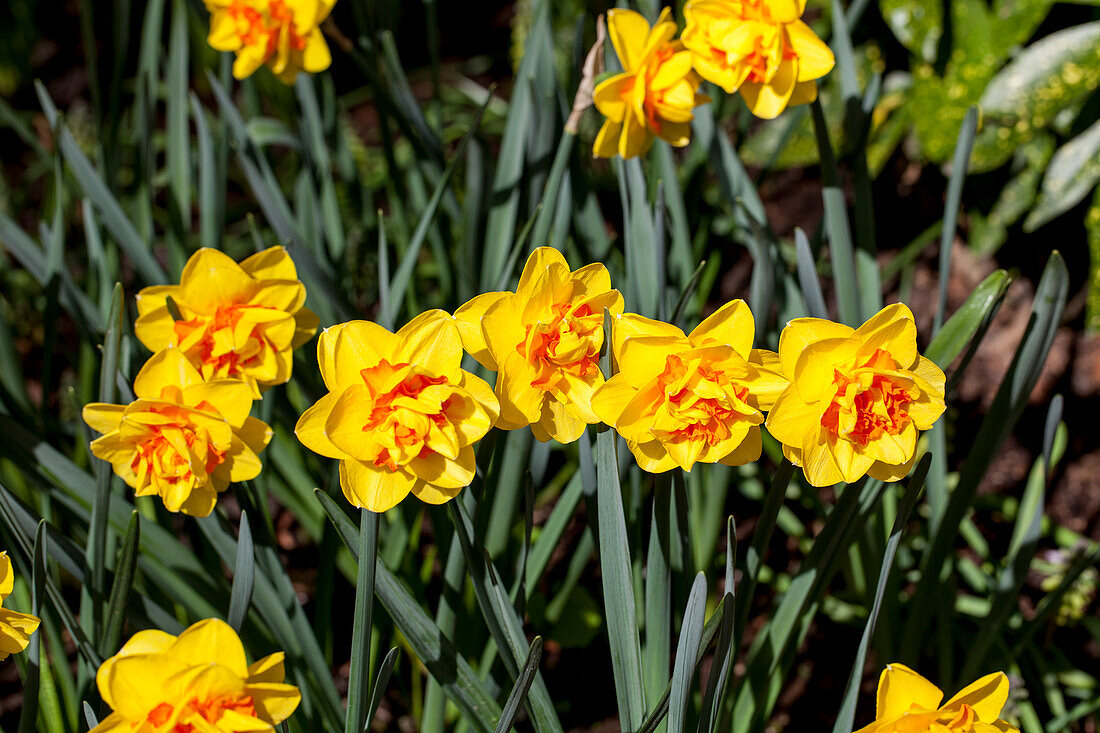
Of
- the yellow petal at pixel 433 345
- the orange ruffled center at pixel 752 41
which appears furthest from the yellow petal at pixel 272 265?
the orange ruffled center at pixel 752 41

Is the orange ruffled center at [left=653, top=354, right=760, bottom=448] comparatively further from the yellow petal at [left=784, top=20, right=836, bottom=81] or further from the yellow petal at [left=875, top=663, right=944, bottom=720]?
the yellow petal at [left=784, top=20, right=836, bottom=81]

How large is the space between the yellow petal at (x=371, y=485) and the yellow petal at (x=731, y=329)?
0.34 metres

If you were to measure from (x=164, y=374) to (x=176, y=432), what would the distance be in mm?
82

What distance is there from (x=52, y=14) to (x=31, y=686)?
342 centimetres

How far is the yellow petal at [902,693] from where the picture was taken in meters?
0.77

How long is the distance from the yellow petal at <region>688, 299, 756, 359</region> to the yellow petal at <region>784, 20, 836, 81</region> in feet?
1.44

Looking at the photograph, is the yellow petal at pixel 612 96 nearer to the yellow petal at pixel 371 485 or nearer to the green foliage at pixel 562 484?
the green foliage at pixel 562 484

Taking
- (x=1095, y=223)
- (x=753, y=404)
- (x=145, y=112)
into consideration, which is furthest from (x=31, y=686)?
(x=1095, y=223)

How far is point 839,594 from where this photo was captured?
1.56 metres

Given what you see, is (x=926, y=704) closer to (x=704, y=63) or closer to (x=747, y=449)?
(x=747, y=449)

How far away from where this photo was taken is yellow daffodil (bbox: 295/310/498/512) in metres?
0.75

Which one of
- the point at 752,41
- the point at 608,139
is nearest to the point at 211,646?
the point at 608,139

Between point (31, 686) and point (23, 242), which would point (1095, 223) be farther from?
point (23, 242)

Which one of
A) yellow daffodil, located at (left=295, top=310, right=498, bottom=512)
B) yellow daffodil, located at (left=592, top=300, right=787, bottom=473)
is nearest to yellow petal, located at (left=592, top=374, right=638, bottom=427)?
yellow daffodil, located at (left=592, top=300, right=787, bottom=473)
